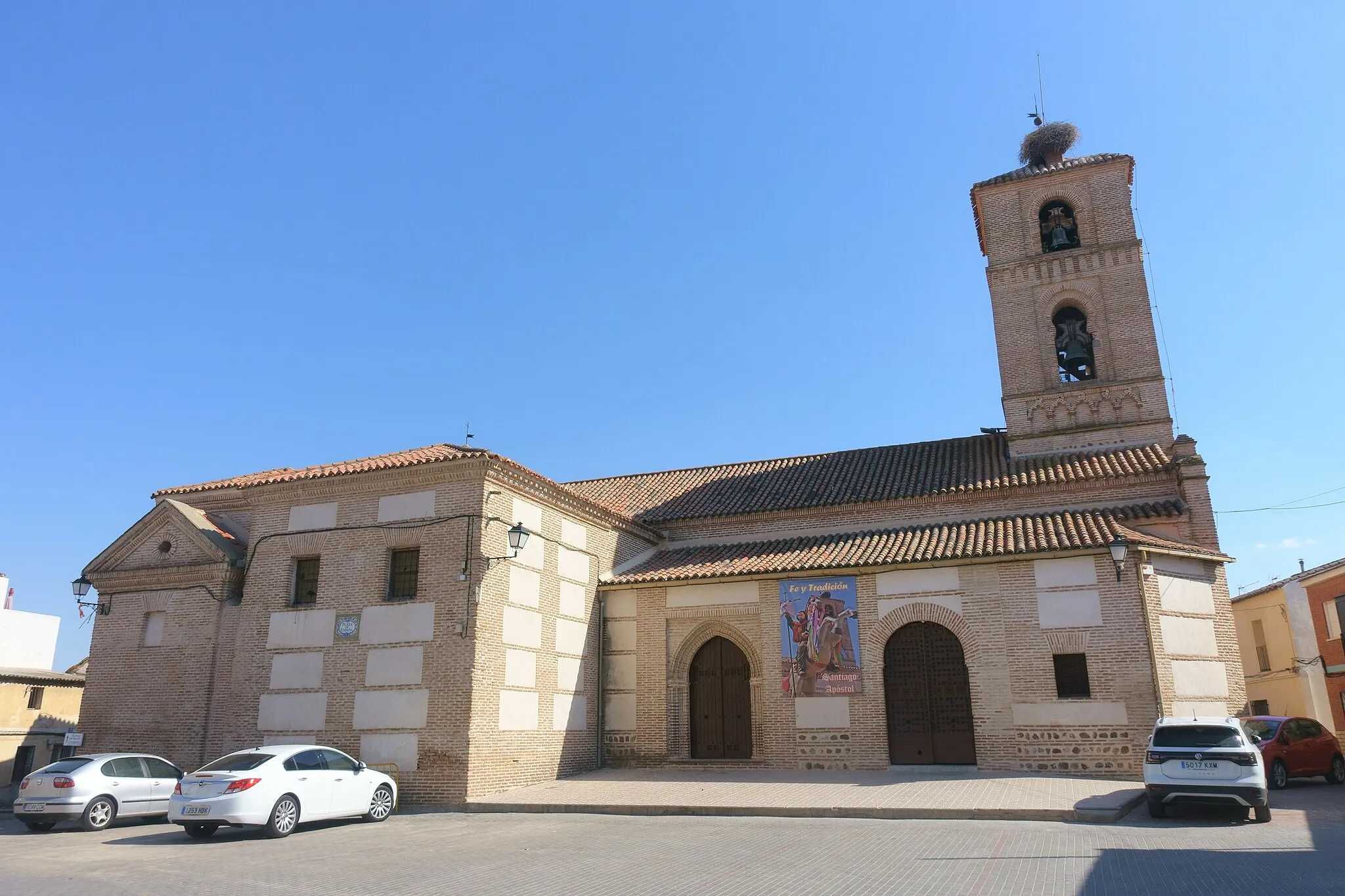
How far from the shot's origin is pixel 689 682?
19062mm

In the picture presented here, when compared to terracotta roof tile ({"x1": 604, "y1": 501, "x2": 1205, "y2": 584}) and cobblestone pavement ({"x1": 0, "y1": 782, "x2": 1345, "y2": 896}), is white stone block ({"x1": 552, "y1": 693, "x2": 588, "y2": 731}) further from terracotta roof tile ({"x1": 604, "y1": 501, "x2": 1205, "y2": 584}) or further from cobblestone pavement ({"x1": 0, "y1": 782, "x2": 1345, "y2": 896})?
cobblestone pavement ({"x1": 0, "y1": 782, "x2": 1345, "y2": 896})

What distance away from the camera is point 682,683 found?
1892 cm

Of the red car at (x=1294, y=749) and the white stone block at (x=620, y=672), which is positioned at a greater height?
the white stone block at (x=620, y=672)

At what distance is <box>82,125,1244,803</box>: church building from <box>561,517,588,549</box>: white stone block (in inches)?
3.7

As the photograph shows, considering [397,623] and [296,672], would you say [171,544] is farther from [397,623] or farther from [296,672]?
[397,623]

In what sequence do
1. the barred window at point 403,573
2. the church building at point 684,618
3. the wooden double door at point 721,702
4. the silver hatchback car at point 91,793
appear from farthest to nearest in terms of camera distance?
the wooden double door at point 721,702
the barred window at point 403,573
the church building at point 684,618
the silver hatchback car at point 91,793

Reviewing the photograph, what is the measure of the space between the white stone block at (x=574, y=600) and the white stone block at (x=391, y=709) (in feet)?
12.1

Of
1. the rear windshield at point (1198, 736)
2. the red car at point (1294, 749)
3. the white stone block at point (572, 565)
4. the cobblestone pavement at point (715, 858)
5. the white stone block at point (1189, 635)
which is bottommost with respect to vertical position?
the cobblestone pavement at point (715, 858)

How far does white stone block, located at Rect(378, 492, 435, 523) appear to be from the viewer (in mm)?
16391

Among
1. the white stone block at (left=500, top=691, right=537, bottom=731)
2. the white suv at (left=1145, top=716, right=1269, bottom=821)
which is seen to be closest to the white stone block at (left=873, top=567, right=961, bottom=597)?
the white suv at (left=1145, top=716, right=1269, bottom=821)

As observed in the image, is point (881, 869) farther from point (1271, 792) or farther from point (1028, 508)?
point (1028, 508)

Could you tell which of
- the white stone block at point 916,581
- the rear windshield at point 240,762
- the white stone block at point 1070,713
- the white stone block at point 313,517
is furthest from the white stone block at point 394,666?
the white stone block at point 1070,713

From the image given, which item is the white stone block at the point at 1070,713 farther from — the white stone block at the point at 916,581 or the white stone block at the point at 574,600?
the white stone block at the point at 574,600

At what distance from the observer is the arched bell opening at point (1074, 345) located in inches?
869
